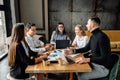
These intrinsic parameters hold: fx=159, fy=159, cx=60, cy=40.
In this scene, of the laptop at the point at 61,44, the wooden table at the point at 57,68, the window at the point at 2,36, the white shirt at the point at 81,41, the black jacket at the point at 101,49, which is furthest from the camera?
the window at the point at 2,36

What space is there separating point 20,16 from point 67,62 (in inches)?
151

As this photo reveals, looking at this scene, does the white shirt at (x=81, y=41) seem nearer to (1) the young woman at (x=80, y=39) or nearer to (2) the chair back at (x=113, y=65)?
(1) the young woman at (x=80, y=39)

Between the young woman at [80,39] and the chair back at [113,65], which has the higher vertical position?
the young woman at [80,39]

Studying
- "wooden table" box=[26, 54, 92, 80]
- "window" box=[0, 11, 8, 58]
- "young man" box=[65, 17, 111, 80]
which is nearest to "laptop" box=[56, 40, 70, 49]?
"young man" box=[65, 17, 111, 80]

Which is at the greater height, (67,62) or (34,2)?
(34,2)

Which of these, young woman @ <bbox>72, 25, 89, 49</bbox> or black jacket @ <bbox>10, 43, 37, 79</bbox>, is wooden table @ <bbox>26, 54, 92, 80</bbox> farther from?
young woman @ <bbox>72, 25, 89, 49</bbox>

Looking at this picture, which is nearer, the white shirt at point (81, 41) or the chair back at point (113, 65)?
the chair back at point (113, 65)

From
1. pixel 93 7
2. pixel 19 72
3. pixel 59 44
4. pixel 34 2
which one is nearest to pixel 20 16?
pixel 34 2

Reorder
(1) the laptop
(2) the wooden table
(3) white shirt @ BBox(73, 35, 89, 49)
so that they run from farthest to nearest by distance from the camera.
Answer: (3) white shirt @ BBox(73, 35, 89, 49) → (1) the laptop → (2) the wooden table

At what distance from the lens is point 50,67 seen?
207 cm

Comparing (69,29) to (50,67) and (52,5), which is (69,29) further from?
(50,67)

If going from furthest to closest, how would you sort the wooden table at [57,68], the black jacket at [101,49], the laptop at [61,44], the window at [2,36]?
the window at [2,36] → the laptop at [61,44] → the black jacket at [101,49] → the wooden table at [57,68]

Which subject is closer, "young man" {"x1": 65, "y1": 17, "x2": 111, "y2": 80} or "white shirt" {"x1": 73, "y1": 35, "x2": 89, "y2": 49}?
"young man" {"x1": 65, "y1": 17, "x2": 111, "y2": 80}

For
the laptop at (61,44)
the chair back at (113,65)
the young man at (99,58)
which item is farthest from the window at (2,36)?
the chair back at (113,65)
